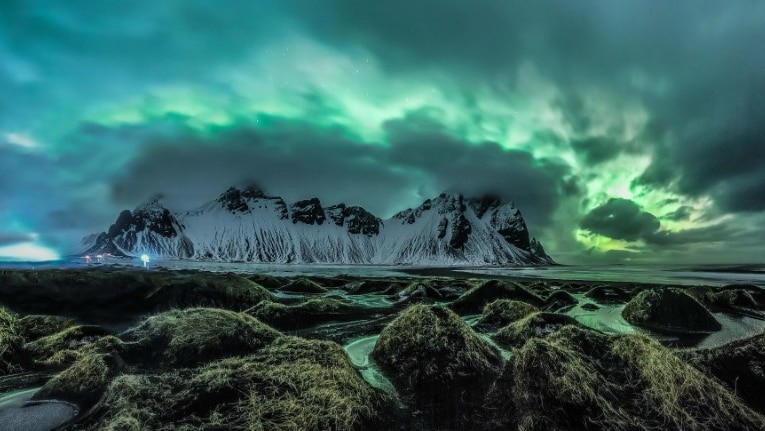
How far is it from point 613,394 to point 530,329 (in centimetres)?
498

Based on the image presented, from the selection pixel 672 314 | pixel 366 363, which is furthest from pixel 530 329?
pixel 672 314

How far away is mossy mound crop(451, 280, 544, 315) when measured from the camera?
20.1 m

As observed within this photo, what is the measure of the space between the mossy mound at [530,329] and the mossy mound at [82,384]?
10.1 m

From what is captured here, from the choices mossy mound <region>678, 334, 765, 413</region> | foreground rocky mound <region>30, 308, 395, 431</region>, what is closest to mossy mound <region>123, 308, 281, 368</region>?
foreground rocky mound <region>30, 308, 395, 431</region>

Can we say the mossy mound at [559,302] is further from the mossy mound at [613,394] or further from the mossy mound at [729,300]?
the mossy mound at [613,394]

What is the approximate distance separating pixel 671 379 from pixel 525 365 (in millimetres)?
2382

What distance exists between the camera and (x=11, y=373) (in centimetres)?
821

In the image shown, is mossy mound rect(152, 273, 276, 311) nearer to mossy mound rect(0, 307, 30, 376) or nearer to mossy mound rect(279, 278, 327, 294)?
mossy mound rect(279, 278, 327, 294)

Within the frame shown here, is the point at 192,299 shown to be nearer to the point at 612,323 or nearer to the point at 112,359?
the point at 112,359

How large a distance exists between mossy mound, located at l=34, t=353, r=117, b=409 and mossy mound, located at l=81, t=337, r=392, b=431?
112cm

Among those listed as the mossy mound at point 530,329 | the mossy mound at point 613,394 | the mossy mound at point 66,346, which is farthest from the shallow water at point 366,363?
the mossy mound at point 66,346

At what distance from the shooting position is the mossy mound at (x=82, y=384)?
19.8 feet

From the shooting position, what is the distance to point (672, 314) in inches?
575

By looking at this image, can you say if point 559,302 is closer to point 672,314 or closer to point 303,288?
point 672,314
